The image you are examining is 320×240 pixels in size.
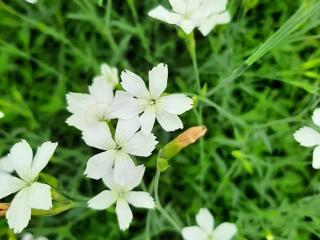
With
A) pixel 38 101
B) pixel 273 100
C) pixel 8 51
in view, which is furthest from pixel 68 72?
pixel 273 100

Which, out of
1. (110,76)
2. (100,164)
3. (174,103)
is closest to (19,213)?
(100,164)

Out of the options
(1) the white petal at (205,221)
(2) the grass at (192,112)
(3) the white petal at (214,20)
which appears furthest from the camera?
(2) the grass at (192,112)

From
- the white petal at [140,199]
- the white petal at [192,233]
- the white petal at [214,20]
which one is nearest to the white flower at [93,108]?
the white petal at [140,199]

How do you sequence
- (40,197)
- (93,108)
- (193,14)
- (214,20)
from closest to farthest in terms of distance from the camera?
(40,197) < (93,108) < (193,14) < (214,20)

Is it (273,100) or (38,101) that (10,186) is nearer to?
(38,101)

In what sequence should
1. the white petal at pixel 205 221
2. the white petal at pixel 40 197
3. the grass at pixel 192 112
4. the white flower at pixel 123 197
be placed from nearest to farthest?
the white petal at pixel 40 197
the white flower at pixel 123 197
the white petal at pixel 205 221
the grass at pixel 192 112

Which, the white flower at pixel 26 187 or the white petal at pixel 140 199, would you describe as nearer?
the white flower at pixel 26 187

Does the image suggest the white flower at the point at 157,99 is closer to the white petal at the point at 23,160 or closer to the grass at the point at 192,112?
the white petal at the point at 23,160

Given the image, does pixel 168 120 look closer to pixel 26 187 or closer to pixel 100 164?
pixel 100 164
